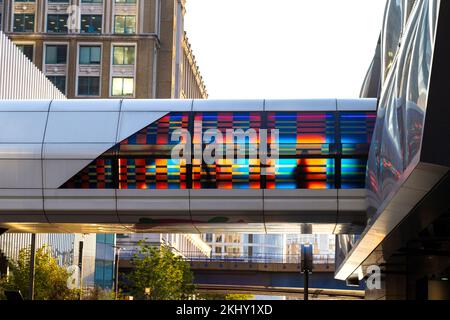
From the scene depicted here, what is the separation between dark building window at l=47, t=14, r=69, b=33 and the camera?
380 ft

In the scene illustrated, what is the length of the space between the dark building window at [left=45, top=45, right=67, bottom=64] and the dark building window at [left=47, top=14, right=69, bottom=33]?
2009mm

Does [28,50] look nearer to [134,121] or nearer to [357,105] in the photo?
[134,121]

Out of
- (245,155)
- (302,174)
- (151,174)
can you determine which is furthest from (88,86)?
(302,174)

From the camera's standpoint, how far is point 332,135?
90.9 ft

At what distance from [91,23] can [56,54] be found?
5.58 m

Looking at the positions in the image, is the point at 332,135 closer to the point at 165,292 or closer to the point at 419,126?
the point at 419,126

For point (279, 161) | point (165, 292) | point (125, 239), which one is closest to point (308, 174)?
point (279, 161)

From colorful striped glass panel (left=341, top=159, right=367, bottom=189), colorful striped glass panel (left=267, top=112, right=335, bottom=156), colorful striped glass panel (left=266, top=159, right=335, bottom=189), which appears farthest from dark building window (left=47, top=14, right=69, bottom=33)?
colorful striped glass panel (left=341, top=159, right=367, bottom=189)

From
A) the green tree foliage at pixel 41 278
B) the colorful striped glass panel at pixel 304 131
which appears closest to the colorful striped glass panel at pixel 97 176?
the colorful striped glass panel at pixel 304 131

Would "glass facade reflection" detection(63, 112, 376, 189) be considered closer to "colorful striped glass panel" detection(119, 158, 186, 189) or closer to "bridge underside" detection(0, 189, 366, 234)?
"colorful striped glass panel" detection(119, 158, 186, 189)

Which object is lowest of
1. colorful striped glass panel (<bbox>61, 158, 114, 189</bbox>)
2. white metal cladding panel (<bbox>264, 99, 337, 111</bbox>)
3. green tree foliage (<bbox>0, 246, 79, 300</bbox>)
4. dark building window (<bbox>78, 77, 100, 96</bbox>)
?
green tree foliage (<bbox>0, 246, 79, 300</bbox>)

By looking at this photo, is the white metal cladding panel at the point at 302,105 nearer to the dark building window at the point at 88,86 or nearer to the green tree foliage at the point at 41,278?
Answer: the green tree foliage at the point at 41,278

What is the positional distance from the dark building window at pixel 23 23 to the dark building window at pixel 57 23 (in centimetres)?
201
